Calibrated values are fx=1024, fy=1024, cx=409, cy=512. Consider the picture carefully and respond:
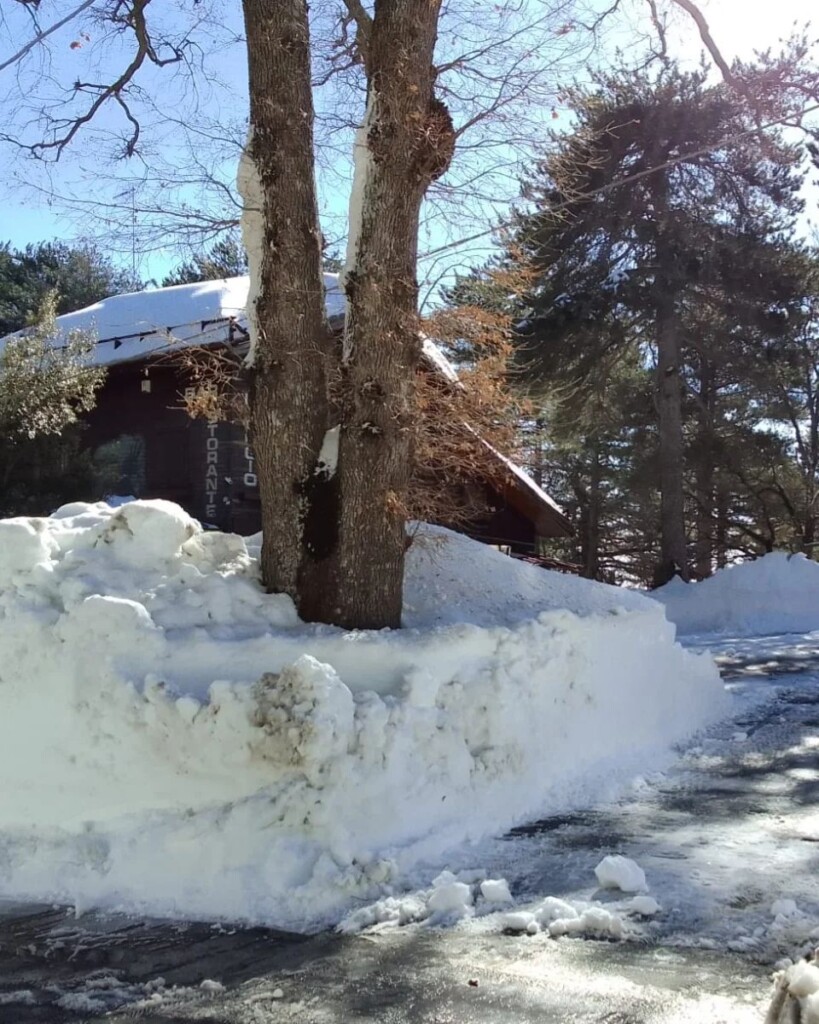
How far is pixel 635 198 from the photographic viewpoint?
20.7 metres

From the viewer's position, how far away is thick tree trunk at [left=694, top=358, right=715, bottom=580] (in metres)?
26.3

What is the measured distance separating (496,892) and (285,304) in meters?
3.77

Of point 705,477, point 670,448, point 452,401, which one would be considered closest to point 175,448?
point 452,401

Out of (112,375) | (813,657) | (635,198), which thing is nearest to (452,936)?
(813,657)

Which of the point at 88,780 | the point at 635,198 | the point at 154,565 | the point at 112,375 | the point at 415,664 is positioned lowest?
the point at 88,780

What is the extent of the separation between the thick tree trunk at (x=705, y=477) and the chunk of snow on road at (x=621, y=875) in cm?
2156

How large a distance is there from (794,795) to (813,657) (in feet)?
22.3

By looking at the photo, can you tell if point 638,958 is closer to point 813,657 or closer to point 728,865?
point 728,865

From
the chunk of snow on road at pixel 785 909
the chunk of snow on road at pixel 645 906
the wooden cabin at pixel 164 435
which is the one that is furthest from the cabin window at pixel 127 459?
the chunk of snow on road at pixel 785 909

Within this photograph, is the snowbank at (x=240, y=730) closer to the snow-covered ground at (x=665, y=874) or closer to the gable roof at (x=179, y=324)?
the snow-covered ground at (x=665, y=874)

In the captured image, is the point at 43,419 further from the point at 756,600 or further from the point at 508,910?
the point at 756,600

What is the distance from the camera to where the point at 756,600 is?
17438 millimetres

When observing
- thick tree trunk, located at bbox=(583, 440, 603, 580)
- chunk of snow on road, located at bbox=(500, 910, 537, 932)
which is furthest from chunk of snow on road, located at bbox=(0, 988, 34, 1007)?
thick tree trunk, located at bbox=(583, 440, 603, 580)

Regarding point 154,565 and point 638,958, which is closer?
point 638,958
